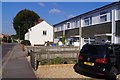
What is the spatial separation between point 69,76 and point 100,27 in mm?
15008

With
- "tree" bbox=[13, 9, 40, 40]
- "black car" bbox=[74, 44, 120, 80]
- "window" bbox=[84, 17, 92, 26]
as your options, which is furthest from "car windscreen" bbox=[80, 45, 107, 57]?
"tree" bbox=[13, 9, 40, 40]

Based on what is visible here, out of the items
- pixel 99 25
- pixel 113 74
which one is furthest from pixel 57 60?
pixel 99 25

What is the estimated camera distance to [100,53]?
433 inches

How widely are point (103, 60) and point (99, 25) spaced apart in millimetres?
15547

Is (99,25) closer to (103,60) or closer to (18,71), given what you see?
(18,71)

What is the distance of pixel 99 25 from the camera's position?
26.0 m

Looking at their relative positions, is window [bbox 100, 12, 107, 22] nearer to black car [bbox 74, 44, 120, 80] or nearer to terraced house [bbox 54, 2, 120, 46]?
terraced house [bbox 54, 2, 120, 46]

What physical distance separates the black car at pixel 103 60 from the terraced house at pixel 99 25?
10.8 meters

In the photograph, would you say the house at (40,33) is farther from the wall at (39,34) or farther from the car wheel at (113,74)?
the car wheel at (113,74)

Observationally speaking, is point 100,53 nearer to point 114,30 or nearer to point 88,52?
point 88,52

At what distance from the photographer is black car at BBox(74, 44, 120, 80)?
35.4 ft

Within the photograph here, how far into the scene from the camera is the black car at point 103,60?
10781mm

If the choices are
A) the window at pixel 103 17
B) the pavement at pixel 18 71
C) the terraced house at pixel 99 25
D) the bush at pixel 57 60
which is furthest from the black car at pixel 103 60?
the window at pixel 103 17

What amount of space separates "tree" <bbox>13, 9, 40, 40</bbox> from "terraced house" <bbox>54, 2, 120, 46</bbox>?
43.3 metres
